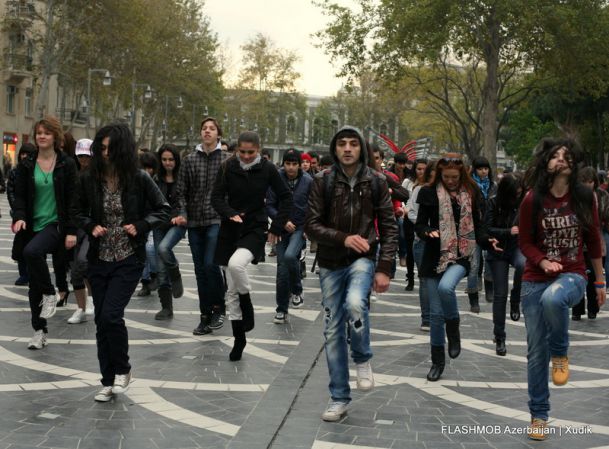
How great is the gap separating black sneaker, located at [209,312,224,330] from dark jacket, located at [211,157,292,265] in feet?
3.94

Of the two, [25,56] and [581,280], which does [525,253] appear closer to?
[581,280]

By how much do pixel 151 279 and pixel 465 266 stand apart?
5.56 metres

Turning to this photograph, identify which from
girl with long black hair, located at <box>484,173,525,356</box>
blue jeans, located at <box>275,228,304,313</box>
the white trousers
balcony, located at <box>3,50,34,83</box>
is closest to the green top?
the white trousers

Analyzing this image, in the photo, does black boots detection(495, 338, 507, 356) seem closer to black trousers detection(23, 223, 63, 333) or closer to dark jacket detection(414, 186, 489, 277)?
dark jacket detection(414, 186, 489, 277)

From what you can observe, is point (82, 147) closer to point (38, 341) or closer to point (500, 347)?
point (38, 341)

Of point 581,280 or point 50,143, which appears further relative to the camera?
point 50,143

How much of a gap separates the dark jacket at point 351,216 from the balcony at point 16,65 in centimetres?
4661

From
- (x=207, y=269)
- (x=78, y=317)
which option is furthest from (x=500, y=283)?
(x=78, y=317)

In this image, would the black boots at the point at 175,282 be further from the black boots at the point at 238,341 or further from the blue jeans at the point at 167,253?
the black boots at the point at 238,341

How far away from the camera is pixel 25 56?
169ft

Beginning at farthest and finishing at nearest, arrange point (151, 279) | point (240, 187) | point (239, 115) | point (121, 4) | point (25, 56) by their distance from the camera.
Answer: point (239, 115) < point (25, 56) < point (121, 4) < point (151, 279) < point (240, 187)

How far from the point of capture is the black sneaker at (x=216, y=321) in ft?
29.8

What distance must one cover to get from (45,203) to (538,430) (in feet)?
14.7

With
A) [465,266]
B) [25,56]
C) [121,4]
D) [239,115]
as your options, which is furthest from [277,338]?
[239,115]
